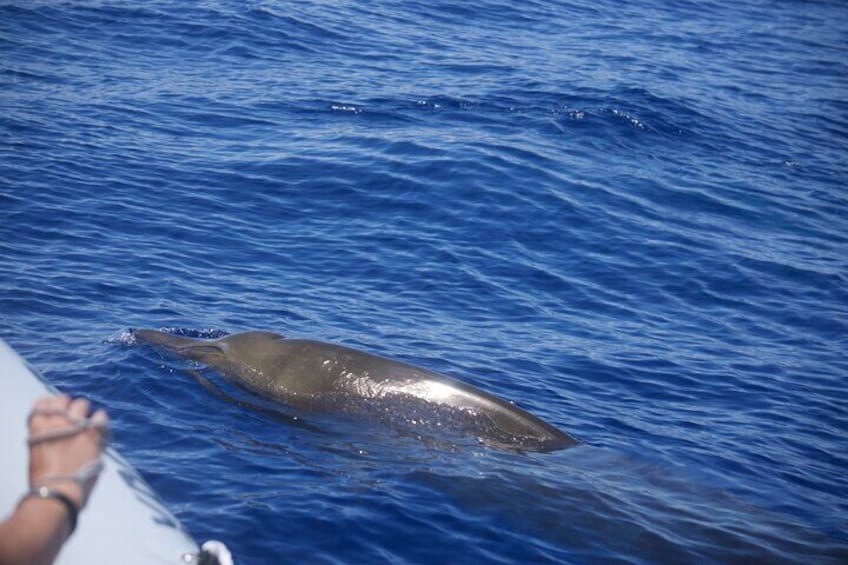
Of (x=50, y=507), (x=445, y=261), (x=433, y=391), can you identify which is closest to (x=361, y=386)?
(x=433, y=391)

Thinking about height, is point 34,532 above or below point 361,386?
above

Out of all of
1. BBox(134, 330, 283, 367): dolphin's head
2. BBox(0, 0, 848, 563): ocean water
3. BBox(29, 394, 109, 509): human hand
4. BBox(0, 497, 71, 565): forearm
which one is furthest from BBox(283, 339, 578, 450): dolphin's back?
BBox(0, 497, 71, 565): forearm

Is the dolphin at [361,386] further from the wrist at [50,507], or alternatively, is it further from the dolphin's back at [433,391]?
the wrist at [50,507]

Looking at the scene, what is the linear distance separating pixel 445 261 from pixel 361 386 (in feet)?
15.2

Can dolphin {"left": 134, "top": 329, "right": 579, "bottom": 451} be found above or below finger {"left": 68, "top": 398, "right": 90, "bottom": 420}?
below

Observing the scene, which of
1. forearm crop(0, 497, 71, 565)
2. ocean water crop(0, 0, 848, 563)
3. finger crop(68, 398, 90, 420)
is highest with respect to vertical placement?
finger crop(68, 398, 90, 420)

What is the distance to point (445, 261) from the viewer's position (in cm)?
1277

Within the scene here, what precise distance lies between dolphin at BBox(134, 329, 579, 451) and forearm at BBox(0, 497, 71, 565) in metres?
5.00

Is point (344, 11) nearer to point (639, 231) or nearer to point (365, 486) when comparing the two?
point (639, 231)

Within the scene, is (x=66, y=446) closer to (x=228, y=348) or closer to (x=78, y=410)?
(x=78, y=410)

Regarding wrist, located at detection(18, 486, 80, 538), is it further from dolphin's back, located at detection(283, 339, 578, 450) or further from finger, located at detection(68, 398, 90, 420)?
dolphin's back, located at detection(283, 339, 578, 450)

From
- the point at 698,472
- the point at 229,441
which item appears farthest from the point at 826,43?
the point at 229,441

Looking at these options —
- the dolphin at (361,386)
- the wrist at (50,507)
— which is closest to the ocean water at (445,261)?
the dolphin at (361,386)

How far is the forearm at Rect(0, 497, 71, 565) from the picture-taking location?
10.3 feet
